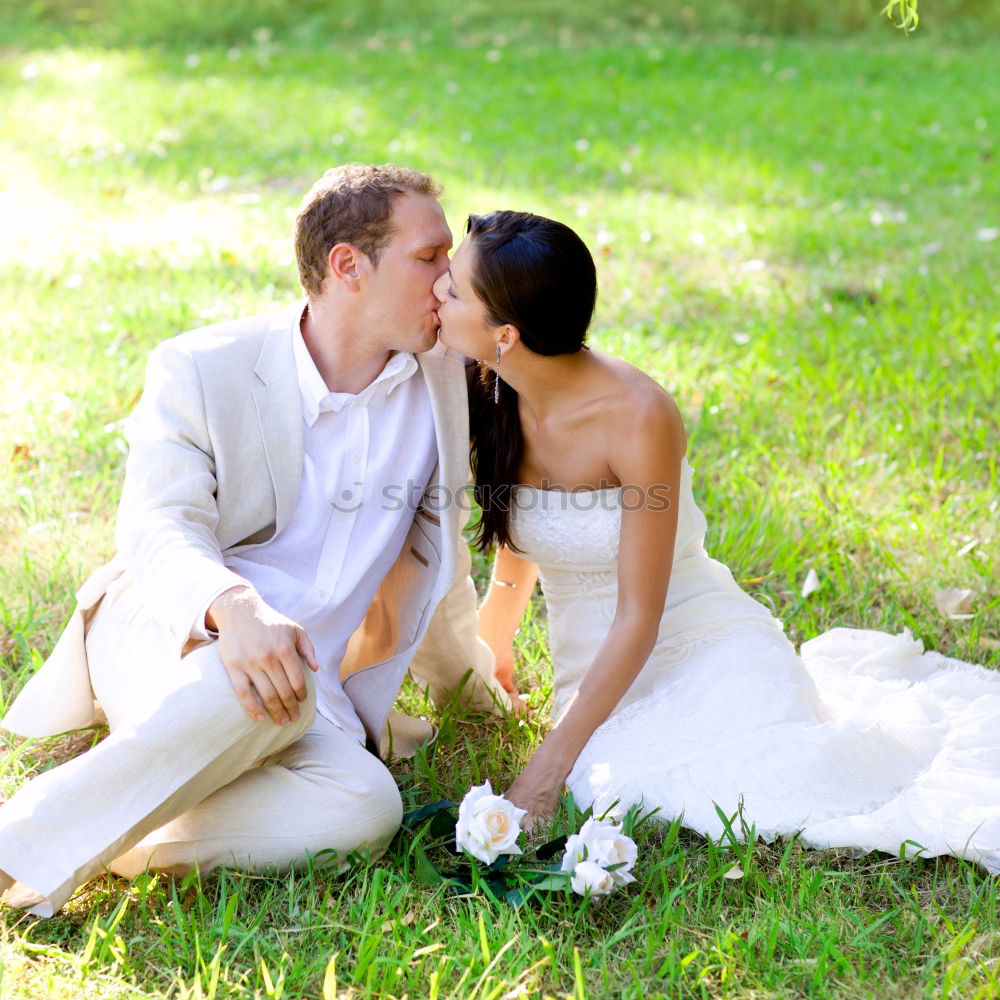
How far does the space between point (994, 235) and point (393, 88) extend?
6359 millimetres

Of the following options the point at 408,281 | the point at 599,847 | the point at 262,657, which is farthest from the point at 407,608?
the point at 599,847

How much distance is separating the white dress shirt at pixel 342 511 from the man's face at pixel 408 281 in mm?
81

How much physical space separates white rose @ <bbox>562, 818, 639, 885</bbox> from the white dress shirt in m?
0.74

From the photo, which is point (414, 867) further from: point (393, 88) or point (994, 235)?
point (393, 88)

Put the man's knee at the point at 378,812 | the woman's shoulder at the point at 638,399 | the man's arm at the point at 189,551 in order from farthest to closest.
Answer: the woman's shoulder at the point at 638,399, the man's knee at the point at 378,812, the man's arm at the point at 189,551

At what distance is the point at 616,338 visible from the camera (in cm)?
551

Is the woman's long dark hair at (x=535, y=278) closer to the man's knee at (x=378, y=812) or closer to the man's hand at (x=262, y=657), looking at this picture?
the man's hand at (x=262, y=657)

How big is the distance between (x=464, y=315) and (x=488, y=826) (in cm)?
119

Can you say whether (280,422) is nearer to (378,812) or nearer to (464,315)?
(464,315)

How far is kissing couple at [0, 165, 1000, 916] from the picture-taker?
2592 mm

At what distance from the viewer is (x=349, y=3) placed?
49.7 feet

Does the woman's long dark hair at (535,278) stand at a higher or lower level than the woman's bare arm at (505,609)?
higher

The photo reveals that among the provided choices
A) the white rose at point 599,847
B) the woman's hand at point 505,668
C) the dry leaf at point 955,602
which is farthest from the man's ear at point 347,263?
the dry leaf at point 955,602

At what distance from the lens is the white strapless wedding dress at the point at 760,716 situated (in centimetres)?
275
